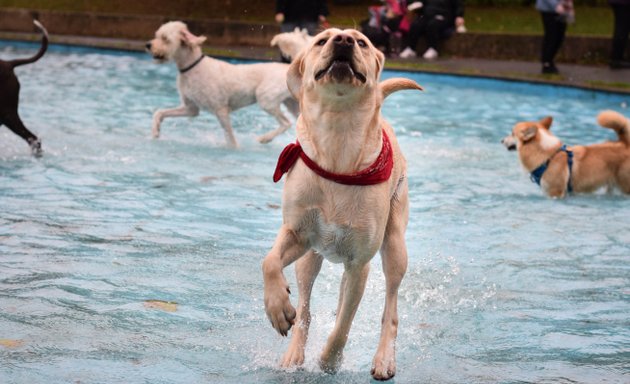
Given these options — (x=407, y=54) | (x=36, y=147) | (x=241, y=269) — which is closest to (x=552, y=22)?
(x=407, y=54)

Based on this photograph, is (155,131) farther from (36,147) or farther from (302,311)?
(302,311)

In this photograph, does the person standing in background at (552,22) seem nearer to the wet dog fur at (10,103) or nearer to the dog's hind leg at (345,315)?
the wet dog fur at (10,103)

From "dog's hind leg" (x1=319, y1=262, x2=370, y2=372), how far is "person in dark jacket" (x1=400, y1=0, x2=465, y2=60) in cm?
1449

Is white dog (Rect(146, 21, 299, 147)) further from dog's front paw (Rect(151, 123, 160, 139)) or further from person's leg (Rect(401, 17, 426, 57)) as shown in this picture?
person's leg (Rect(401, 17, 426, 57))

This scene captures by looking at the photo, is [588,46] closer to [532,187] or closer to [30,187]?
[532,187]

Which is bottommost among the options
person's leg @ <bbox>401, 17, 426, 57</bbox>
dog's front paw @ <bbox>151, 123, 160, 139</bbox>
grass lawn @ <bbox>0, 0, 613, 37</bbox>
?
grass lawn @ <bbox>0, 0, 613, 37</bbox>

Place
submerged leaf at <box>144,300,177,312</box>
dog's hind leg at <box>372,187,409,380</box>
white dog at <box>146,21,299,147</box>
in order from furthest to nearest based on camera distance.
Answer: white dog at <box>146,21,299,147</box>, submerged leaf at <box>144,300,177,312</box>, dog's hind leg at <box>372,187,409,380</box>

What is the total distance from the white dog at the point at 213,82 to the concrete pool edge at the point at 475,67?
238 inches

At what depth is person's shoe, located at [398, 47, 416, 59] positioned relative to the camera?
725 inches

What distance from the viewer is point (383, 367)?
13.9 ft

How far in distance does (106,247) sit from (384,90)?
265cm

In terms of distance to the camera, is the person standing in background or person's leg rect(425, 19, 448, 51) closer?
the person standing in background

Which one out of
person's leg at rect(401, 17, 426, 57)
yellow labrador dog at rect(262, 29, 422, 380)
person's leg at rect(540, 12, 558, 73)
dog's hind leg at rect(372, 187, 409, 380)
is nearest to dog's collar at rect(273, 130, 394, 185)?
yellow labrador dog at rect(262, 29, 422, 380)

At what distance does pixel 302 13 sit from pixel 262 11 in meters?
9.13
